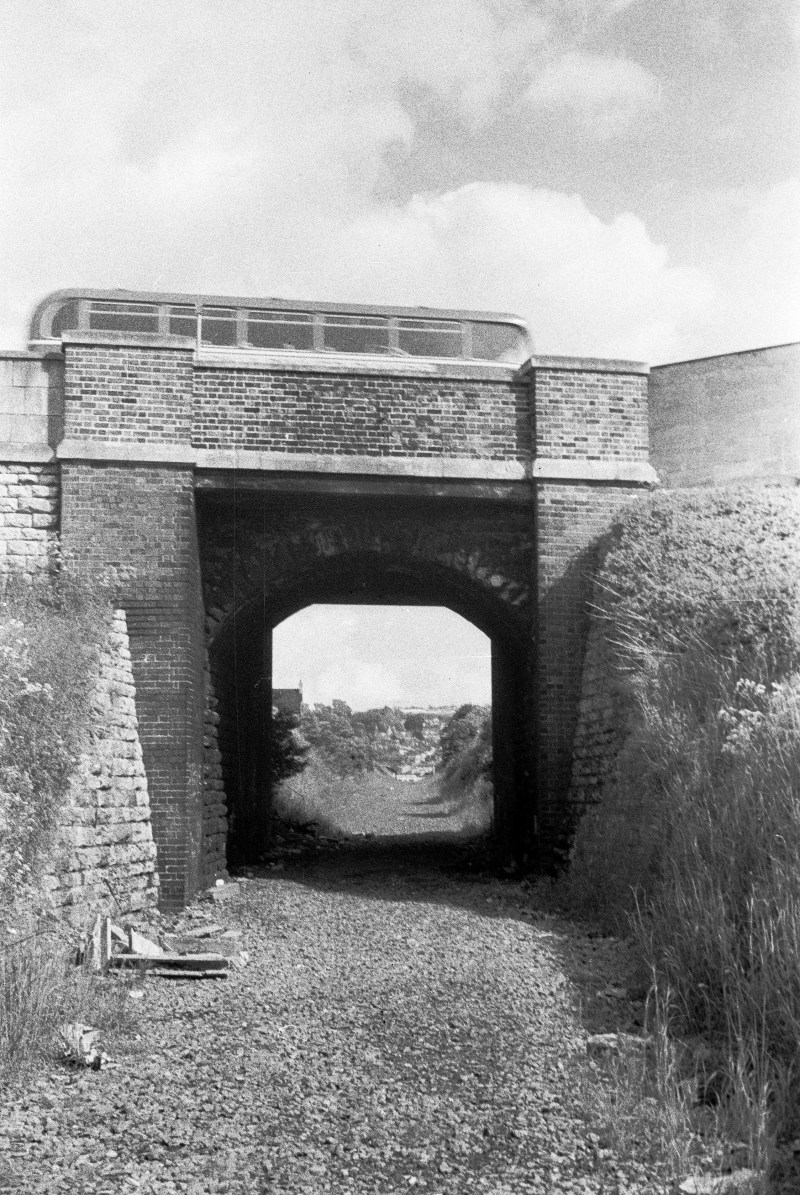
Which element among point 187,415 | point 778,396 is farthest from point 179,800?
point 778,396

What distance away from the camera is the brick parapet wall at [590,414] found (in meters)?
11.9

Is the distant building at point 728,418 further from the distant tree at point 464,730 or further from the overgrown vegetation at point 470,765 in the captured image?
the distant tree at point 464,730

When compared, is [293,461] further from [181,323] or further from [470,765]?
[470,765]

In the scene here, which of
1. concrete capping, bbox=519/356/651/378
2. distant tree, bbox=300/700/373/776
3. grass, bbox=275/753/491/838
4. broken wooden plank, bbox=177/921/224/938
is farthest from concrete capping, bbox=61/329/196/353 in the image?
distant tree, bbox=300/700/373/776

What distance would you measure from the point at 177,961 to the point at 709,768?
3932mm

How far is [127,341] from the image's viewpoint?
1128cm

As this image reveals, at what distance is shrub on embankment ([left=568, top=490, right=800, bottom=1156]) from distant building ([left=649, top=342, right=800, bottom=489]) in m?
0.63

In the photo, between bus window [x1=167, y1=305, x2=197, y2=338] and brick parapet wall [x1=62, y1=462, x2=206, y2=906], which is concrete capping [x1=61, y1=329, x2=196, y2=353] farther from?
bus window [x1=167, y1=305, x2=197, y2=338]

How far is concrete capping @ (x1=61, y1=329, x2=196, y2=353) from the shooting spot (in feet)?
37.0

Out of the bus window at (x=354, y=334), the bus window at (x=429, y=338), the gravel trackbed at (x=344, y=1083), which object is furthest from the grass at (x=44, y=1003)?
the bus window at (x=429, y=338)

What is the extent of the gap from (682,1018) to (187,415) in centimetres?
736

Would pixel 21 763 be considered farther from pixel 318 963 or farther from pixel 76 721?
pixel 318 963

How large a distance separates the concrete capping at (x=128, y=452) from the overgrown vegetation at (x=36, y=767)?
1150mm

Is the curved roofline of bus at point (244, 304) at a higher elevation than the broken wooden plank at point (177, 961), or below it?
higher
